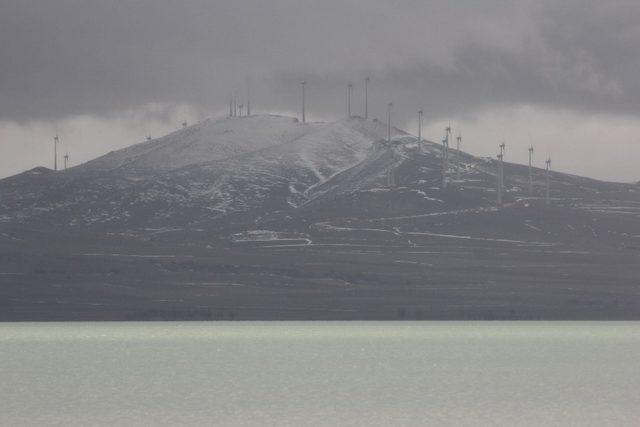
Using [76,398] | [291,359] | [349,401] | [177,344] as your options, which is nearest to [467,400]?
[349,401]

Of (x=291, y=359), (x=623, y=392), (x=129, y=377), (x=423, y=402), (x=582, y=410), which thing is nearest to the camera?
(x=582, y=410)

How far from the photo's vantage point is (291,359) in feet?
149

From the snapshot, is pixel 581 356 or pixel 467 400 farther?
pixel 581 356

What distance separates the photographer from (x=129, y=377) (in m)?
35.8

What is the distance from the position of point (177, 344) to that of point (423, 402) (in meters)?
32.1

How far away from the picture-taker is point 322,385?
3328 cm

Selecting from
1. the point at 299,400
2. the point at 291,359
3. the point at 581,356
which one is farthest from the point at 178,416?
the point at 581,356

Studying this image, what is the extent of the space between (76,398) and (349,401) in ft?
23.2

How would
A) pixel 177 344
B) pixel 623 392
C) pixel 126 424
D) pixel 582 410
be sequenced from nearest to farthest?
1. pixel 126 424
2. pixel 582 410
3. pixel 623 392
4. pixel 177 344

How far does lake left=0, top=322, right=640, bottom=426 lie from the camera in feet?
83.9

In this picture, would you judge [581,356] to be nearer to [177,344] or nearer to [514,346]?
[514,346]

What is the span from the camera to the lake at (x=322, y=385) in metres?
25.6

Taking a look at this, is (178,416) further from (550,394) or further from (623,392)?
(623,392)

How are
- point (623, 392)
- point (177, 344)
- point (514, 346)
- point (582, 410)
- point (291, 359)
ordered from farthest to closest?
point (177, 344) < point (514, 346) < point (291, 359) < point (623, 392) < point (582, 410)
